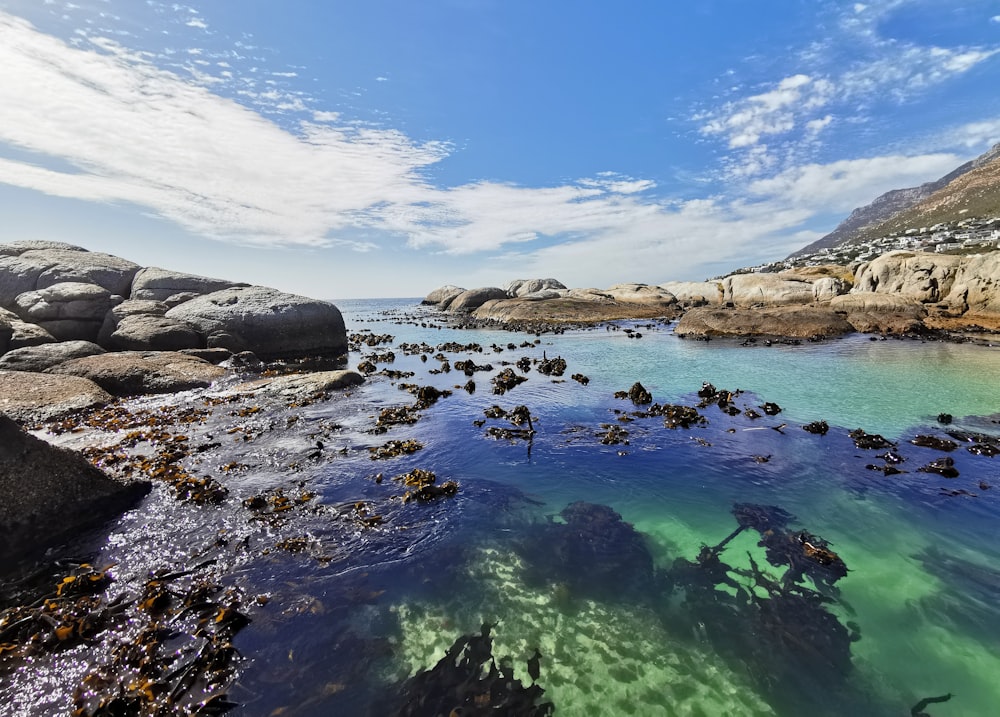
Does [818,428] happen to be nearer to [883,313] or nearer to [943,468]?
[943,468]

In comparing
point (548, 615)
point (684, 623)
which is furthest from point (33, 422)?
point (684, 623)

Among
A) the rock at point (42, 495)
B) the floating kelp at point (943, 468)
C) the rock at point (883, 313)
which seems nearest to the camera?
the rock at point (42, 495)

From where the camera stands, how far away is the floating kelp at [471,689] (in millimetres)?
5125

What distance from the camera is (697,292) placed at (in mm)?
70000

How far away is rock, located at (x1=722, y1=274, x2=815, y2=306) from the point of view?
50.8 m

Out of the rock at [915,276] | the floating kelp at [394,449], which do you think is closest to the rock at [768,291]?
the rock at [915,276]

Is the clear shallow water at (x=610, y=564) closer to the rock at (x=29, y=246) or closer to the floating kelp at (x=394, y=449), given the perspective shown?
the floating kelp at (x=394, y=449)

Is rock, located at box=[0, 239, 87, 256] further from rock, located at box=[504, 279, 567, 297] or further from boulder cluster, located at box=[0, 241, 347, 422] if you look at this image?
rock, located at box=[504, 279, 567, 297]

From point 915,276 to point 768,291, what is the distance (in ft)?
48.9

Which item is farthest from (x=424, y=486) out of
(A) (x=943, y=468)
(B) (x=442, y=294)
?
(B) (x=442, y=294)

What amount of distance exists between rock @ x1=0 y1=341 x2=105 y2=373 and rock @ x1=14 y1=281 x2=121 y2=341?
5375mm

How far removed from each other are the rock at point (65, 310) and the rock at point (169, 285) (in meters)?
4.08

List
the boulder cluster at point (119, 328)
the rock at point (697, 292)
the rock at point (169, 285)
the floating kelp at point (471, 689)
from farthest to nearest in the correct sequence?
the rock at point (697, 292), the rock at point (169, 285), the boulder cluster at point (119, 328), the floating kelp at point (471, 689)

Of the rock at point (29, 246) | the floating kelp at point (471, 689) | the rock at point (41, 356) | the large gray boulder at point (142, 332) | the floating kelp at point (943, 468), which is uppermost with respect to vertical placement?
the rock at point (29, 246)
